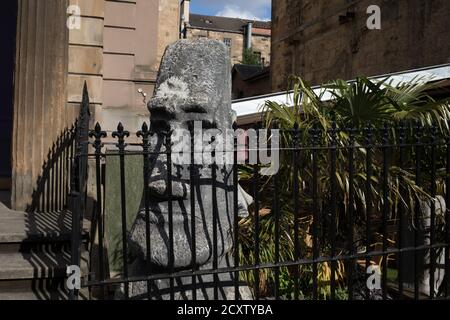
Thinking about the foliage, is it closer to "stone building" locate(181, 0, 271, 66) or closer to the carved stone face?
"stone building" locate(181, 0, 271, 66)

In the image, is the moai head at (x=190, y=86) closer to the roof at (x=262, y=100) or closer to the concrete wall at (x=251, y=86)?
the roof at (x=262, y=100)

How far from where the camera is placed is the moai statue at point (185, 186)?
2988mm

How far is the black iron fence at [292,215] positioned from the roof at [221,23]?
4945 cm

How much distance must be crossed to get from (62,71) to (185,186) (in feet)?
11.6

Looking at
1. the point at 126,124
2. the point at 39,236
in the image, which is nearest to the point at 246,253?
the point at 39,236

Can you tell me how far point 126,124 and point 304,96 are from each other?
267 cm

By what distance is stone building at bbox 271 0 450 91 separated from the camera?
40.0 ft

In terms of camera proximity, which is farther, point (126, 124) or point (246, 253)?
point (126, 124)

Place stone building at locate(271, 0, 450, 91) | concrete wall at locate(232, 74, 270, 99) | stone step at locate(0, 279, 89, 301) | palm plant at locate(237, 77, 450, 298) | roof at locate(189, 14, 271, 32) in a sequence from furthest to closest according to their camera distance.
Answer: roof at locate(189, 14, 271, 32) < concrete wall at locate(232, 74, 270, 99) < stone building at locate(271, 0, 450, 91) < palm plant at locate(237, 77, 450, 298) < stone step at locate(0, 279, 89, 301)

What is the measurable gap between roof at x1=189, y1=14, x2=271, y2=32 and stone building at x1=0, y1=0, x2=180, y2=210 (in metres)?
46.8

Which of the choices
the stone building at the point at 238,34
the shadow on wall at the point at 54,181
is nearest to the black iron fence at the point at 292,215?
the shadow on wall at the point at 54,181

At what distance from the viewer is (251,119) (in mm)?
7129

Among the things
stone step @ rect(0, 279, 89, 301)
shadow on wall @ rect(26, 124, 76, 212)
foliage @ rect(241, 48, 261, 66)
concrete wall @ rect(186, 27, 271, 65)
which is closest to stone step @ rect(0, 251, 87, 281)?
stone step @ rect(0, 279, 89, 301)
